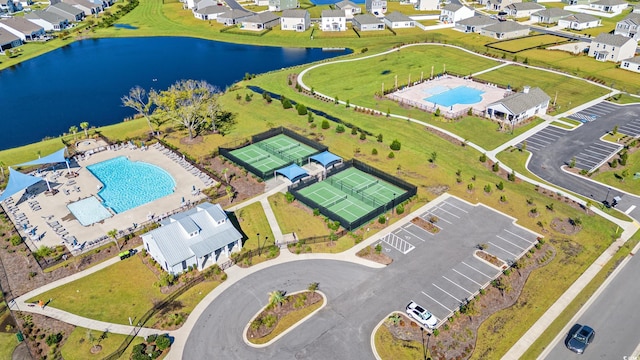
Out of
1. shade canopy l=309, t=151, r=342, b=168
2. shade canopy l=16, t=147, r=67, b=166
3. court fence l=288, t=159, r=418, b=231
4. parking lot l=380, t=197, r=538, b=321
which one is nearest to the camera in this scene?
parking lot l=380, t=197, r=538, b=321

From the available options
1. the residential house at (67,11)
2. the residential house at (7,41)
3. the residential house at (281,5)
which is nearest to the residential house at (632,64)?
the residential house at (281,5)

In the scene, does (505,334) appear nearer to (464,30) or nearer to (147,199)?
(147,199)

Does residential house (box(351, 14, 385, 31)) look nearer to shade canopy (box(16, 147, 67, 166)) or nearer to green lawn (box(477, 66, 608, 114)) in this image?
green lawn (box(477, 66, 608, 114))

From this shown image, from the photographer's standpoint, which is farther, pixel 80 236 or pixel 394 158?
pixel 394 158

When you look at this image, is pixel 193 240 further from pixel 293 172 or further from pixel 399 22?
pixel 399 22

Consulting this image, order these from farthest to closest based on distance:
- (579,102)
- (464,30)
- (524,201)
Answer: (464,30), (579,102), (524,201)

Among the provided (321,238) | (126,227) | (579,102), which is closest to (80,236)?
(126,227)

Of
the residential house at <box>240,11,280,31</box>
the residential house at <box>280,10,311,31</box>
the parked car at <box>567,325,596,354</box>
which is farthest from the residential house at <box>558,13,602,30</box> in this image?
the parked car at <box>567,325,596,354</box>
